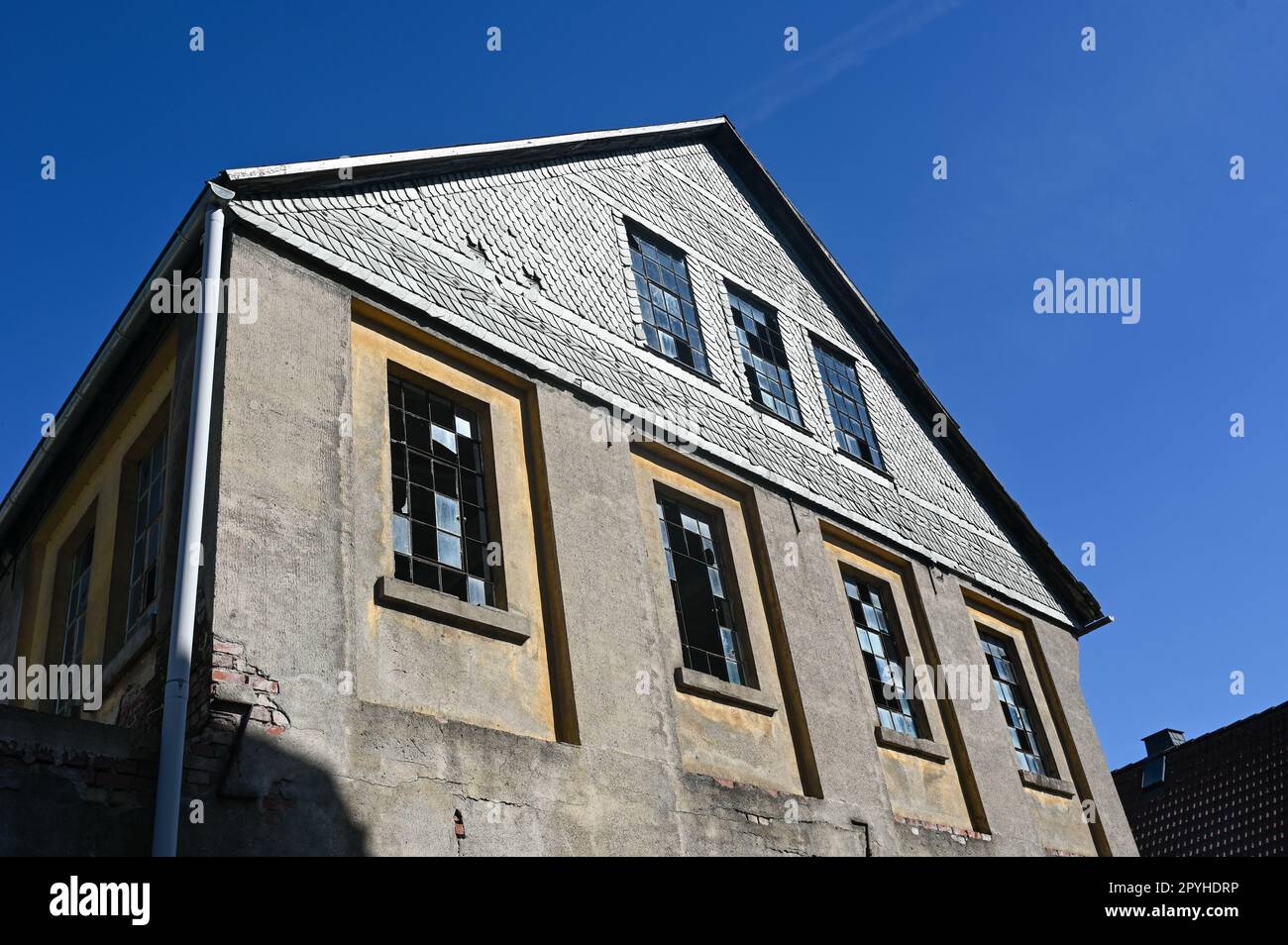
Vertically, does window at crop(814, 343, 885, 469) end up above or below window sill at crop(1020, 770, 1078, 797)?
above

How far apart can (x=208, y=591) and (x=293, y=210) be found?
10.7 ft

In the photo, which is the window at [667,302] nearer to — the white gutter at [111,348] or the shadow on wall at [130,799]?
the white gutter at [111,348]

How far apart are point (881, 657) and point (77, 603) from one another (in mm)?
7545

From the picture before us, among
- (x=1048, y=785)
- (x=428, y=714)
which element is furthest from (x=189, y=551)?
(x=1048, y=785)

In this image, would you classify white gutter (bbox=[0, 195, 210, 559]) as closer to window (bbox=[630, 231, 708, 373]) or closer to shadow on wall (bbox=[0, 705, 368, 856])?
shadow on wall (bbox=[0, 705, 368, 856])

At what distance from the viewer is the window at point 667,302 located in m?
12.0

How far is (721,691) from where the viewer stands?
372 inches

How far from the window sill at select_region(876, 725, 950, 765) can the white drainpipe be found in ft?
21.8

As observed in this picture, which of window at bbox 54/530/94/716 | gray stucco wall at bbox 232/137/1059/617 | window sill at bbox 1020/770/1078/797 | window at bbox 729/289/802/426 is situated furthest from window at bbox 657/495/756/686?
window at bbox 54/530/94/716

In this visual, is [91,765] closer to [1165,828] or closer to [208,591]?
[208,591]

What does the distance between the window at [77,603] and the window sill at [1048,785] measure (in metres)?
9.44

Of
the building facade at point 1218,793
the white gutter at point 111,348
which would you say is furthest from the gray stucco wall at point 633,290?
the building facade at point 1218,793

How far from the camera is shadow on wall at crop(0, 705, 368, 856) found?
5.70 m

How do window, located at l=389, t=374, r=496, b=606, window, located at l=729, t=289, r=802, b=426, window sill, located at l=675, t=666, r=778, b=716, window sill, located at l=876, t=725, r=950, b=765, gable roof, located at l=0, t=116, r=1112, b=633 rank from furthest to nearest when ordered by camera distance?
1. gable roof, located at l=0, t=116, r=1112, b=633
2. window, located at l=729, t=289, r=802, b=426
3. window sill, located at l=876, t=725, r=950, b=765
4. window sill, located at l=675, t=666, r=778, b=716
5. window, located at l=389, t=374, r=496, b=606
